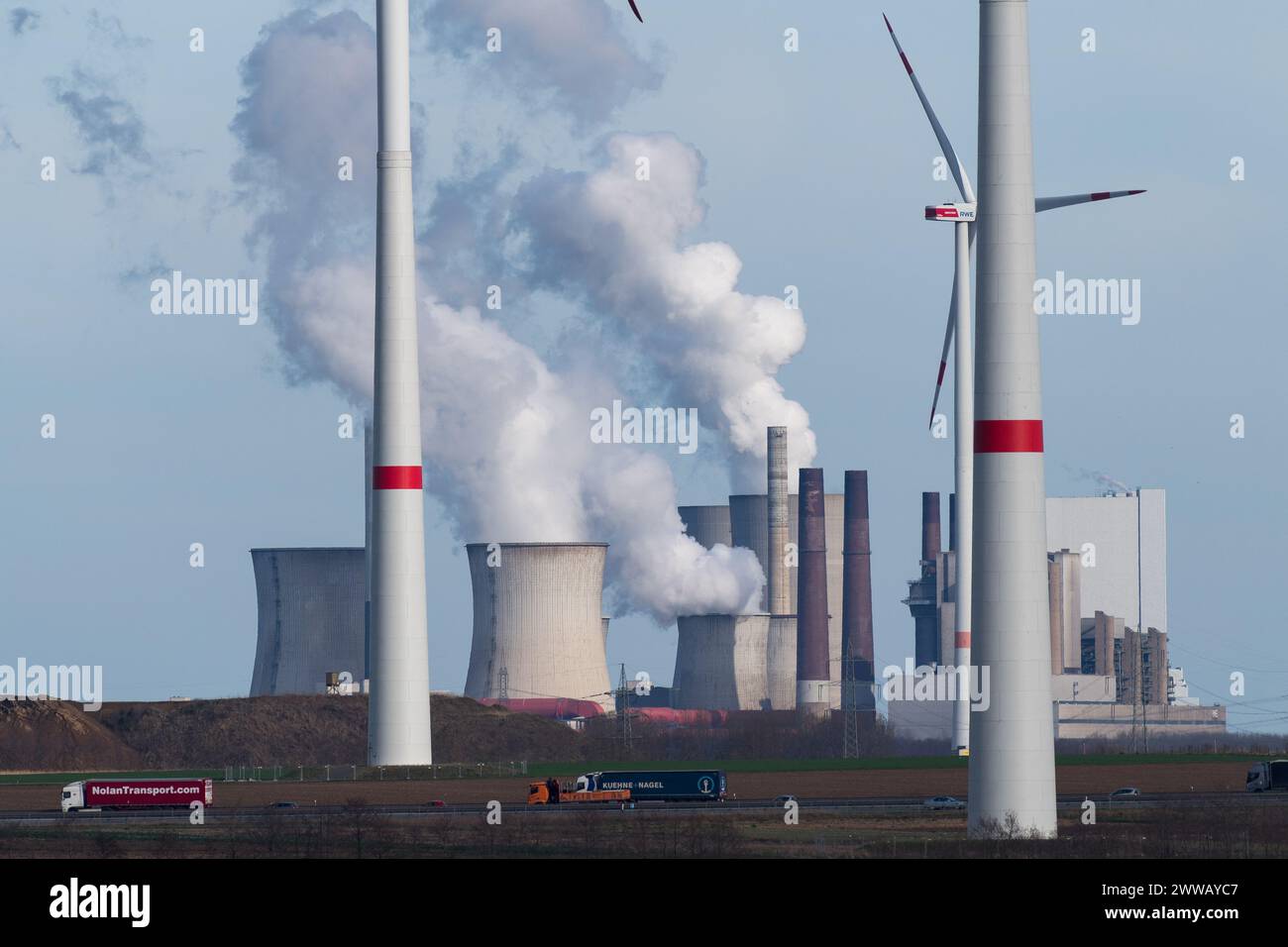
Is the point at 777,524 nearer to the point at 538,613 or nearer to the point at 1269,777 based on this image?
the point at 538,613

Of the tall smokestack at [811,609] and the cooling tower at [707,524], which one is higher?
the cooling tower at [707,524]

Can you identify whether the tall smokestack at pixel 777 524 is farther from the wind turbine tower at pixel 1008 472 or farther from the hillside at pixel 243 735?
the wind turbine tower at pixel 1008 472

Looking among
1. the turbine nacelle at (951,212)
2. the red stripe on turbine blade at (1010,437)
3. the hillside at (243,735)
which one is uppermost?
the turbine nacelle at (951,212)

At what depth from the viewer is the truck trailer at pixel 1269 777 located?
229 ft

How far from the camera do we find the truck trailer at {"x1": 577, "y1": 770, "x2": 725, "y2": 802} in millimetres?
69312

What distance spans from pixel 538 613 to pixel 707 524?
43.8m

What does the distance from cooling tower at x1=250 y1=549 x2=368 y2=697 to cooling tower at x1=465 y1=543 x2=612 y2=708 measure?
426 inches

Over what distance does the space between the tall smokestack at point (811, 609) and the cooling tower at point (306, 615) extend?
32666 mm

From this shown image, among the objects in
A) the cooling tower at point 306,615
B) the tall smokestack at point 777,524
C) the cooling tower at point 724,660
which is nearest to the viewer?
the cooling tower at point 306,615

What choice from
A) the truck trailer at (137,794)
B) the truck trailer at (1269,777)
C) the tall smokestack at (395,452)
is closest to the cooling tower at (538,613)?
the tall smokestack at (395,452)

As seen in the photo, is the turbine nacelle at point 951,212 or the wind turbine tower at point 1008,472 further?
the turbine nacelle at point 951,212

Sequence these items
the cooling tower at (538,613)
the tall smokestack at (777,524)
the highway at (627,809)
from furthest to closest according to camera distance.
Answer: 1. the tall smokestack at (777,524)
2. the cooling tower at (538,613)
3. the highway at (627,809)
